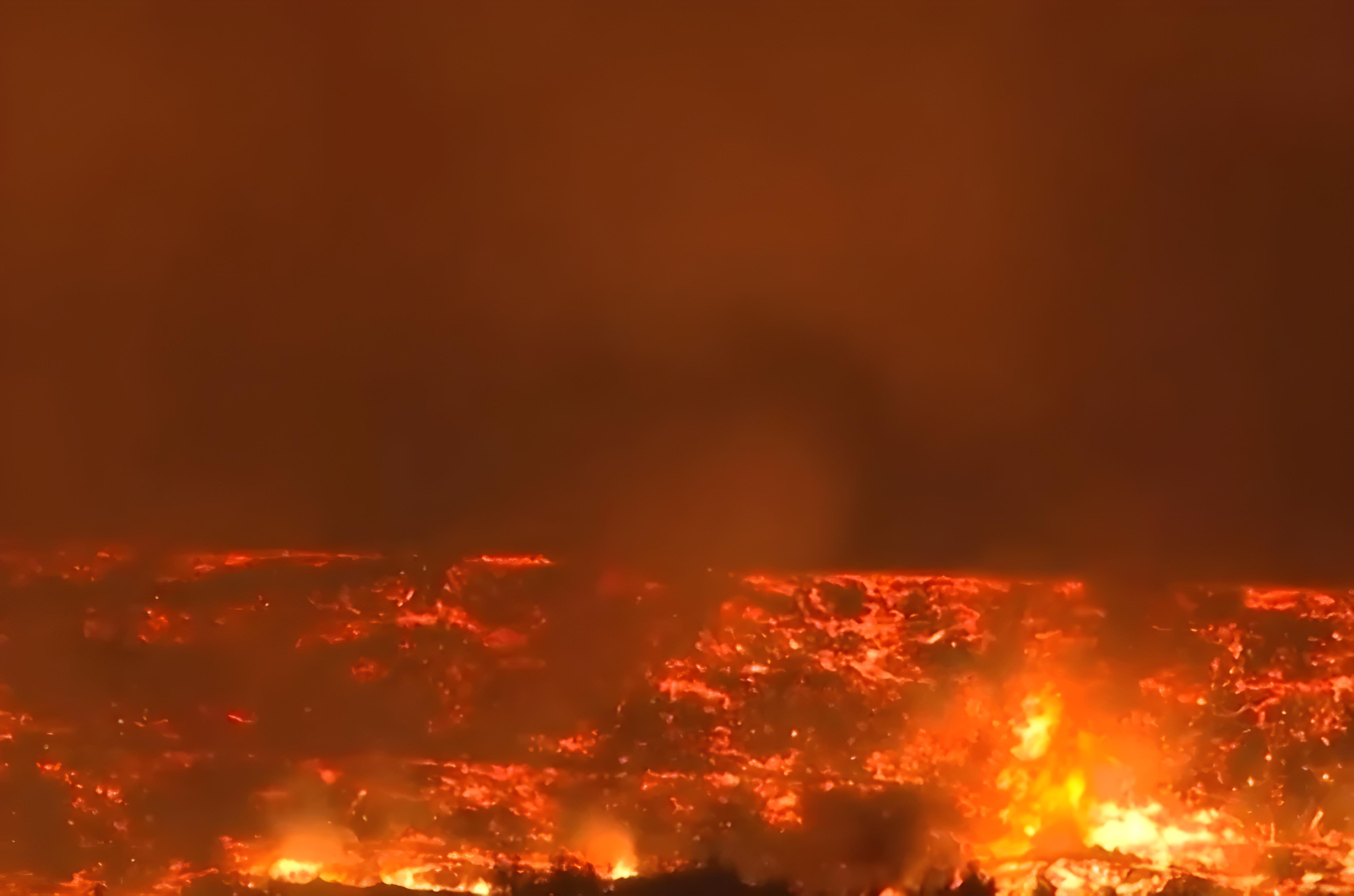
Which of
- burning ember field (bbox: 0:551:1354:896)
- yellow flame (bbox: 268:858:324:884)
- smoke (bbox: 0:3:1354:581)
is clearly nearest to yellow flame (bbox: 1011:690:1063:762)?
burning ember field (bbox: 0:551:1354:896)

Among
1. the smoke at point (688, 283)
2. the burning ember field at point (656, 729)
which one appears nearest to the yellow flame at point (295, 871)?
the burning ember field at point (656, 729)

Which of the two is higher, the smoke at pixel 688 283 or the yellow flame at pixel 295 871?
the smoke at pixel 688 283

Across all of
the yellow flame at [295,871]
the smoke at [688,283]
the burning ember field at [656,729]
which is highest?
the smoke at [688,283]

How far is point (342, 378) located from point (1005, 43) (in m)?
0.88

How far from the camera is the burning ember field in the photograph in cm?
120

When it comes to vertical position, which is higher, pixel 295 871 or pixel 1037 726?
pixel 1037 726

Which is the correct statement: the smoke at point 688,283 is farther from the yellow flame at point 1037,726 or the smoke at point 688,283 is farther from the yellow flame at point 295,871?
the yellow flame at point 295,871

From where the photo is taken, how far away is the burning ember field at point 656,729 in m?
1.20

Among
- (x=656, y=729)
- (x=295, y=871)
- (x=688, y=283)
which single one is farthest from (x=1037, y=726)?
(x=295, y=871)

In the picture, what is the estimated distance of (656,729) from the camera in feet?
4.09

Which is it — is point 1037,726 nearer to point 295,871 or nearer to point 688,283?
point 688,283

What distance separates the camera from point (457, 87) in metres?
1.27

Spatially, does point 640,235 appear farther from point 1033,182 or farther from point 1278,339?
point 1278,339

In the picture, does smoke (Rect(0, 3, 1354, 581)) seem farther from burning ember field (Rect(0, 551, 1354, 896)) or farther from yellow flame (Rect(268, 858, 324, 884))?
yellow flame (Rect(268, 858, 324, 884))
